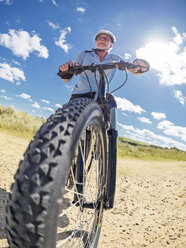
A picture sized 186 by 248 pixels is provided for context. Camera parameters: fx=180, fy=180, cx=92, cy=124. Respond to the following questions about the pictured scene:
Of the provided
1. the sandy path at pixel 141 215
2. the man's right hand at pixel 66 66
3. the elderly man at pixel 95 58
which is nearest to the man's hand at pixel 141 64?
the man's right hand at pixel 66 66

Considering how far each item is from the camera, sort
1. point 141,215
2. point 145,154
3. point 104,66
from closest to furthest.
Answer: point 104,66
point 141,215
point 145,154

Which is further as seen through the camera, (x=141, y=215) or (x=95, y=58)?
(x=141, y=215)

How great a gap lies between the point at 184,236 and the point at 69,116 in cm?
232

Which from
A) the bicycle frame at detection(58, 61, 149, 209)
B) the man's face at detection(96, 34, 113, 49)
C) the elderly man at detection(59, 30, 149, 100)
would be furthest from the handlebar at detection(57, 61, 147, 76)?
the man's face at detection(96, 34, 113, 49)

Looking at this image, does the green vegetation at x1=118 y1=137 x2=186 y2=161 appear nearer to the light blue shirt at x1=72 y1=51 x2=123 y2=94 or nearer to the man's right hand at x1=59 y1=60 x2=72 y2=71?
the light blue shirt at x1=72 y1=51 x2=123 y2=94

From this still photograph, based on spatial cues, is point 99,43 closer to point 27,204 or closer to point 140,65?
point 140,65

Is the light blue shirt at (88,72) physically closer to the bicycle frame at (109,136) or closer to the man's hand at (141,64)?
the bicycle frame at (109,136)

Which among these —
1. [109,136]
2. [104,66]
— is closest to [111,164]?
[109,136]

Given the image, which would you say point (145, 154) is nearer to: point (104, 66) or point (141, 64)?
point (141, 64)

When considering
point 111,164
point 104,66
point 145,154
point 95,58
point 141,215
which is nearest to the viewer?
point 104,66

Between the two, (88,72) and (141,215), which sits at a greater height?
(88,72)

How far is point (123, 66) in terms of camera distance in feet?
6.17

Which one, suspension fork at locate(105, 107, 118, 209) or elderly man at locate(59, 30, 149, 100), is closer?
suspension fork at locate(105, 107, 118, 209)

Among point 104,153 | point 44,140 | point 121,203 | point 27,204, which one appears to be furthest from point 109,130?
point 121,203
